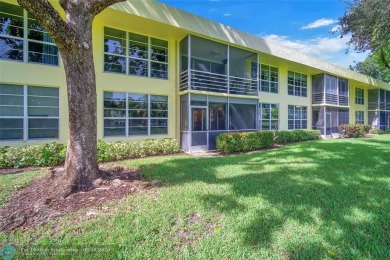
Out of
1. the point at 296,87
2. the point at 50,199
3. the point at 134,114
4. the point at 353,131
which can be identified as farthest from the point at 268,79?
the point at 50,199

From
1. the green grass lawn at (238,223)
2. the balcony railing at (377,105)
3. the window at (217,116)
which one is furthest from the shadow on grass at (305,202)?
the balcony railing at (377,105)

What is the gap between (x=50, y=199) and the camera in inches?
158

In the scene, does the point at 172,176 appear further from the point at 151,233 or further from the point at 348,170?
the point at 348,170

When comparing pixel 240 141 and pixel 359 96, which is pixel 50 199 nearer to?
pixel 240 141

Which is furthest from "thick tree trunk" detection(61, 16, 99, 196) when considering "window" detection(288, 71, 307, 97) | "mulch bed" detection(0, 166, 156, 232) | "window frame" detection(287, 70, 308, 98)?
"window" detection(288, 71, 307, 97)

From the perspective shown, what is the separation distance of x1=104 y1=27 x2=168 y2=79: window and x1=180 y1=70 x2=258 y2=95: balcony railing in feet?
4.93

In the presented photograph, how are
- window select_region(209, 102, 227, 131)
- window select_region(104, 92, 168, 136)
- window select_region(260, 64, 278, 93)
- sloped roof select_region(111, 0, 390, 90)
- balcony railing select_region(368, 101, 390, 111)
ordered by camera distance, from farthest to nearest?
balcony railing select_region(368, 101, 390, 111) < window select_region(260, 64, 278, 93) < window select_region(209, 102, 227, 131) < window select_region(104, 92, 168, 136) < sloped roof select_region(111, 0, 390, 90)

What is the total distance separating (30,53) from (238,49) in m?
10.8

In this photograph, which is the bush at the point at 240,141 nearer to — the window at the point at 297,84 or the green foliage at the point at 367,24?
A: the window at the point at 297,84

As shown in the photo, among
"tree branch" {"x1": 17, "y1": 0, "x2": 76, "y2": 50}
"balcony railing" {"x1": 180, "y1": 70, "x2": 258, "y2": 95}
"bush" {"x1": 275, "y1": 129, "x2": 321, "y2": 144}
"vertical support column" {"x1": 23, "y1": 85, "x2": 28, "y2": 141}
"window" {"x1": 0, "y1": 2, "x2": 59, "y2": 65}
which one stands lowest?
"bush" {"x1": 275, "y1": 129, "x2": 321, "y2": 144}

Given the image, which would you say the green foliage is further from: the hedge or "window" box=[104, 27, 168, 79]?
the hedge

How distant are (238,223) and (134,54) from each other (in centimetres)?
1012

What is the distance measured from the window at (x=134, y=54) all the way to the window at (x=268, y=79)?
829 centimetres

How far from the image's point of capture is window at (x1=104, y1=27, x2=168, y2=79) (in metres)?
10.3
